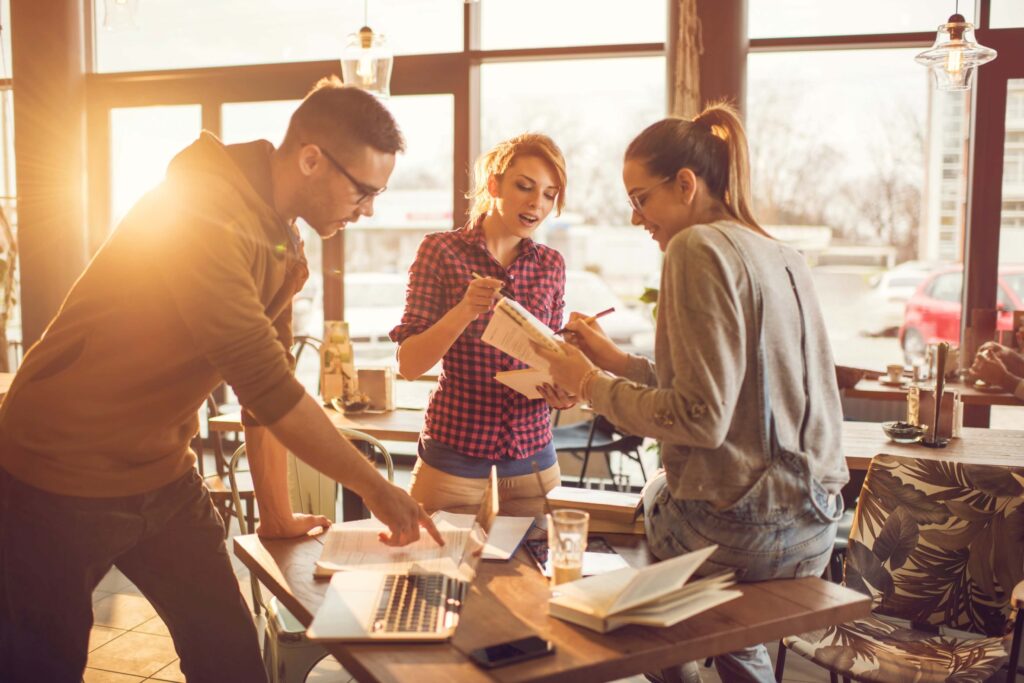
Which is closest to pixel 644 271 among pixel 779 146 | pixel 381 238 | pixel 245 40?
pixel 779 146

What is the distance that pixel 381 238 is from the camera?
5852 mm

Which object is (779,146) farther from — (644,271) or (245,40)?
(245,40)

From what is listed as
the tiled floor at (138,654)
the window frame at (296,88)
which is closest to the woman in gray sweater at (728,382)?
the tiled floor at (138,654)

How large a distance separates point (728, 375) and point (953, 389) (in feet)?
9.99

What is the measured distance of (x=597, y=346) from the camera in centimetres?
202

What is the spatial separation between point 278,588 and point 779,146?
170 inches

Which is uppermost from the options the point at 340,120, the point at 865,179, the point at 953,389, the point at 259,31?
the point at 259,31

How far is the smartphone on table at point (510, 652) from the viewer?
1264 mm

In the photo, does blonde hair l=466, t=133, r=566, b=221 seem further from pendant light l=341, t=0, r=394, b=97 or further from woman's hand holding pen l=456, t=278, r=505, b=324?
pendant light l=341, t=0, r=394, b=97

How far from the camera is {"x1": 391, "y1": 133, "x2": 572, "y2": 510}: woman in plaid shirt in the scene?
228cm

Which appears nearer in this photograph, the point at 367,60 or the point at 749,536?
the point at 749,536

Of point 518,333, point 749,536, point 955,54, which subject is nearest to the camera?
point 749,536

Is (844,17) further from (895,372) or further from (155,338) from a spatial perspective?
(155,338)

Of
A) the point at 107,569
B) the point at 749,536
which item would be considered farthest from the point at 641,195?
the point at 107,569
